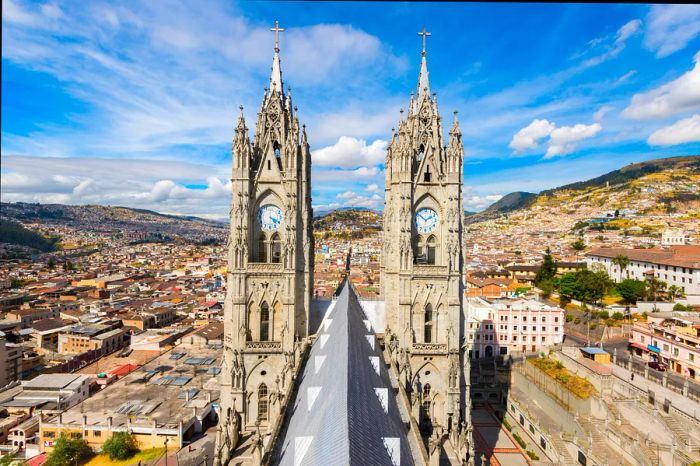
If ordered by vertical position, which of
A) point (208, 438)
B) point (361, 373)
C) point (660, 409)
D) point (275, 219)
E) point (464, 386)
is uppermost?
point (275, 219)

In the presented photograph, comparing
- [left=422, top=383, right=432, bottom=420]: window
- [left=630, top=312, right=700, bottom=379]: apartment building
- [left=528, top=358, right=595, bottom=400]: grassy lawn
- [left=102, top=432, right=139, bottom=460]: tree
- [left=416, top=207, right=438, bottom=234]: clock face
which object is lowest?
[left=102, top=432, right=139, bottom=460]: tree

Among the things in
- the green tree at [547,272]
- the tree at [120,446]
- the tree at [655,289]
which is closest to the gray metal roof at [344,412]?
the tree at [120,446]

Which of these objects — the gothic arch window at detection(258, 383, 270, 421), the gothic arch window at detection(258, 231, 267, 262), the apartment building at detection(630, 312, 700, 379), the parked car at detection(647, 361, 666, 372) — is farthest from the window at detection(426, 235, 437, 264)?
the parked car at detection(647, 361, 666, 372)

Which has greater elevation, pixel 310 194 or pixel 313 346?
pixel 310 194

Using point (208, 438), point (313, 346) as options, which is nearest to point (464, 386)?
point (313, 346)

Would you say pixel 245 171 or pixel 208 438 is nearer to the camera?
pixel 245 171

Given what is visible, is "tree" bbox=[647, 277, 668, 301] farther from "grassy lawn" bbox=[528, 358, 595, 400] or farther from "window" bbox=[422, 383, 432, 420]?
"window" bbox=[422, 383, 432, 420]

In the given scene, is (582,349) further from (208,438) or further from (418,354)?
(208,438)
